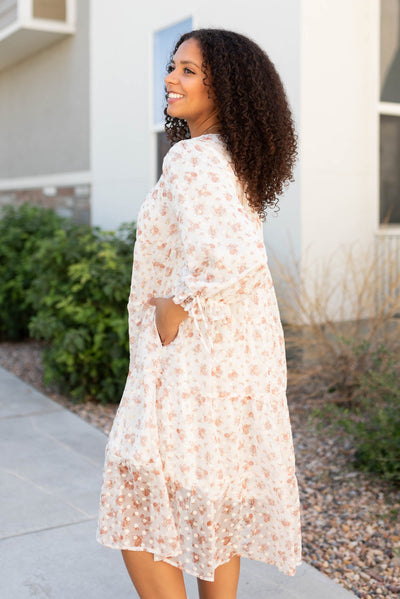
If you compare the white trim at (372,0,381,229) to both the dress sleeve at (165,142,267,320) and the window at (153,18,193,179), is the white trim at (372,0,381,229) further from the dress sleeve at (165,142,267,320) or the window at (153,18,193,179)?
the dress sleeve at (165,142,267,320)

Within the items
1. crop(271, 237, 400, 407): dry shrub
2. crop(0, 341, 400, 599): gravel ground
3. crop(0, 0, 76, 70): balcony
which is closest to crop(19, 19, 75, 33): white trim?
crop(0, 0, 76, 70): balcony

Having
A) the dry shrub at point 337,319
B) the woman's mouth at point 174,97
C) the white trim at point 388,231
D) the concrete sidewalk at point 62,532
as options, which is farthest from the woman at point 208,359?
the white trim at point 388,231

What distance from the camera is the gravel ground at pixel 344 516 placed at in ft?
9.95

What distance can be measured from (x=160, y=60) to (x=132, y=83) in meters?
0.50

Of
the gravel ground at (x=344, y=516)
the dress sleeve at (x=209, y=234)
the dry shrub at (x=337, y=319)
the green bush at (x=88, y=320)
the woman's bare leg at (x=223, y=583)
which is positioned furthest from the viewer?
the green bush at (x=88, y=320)

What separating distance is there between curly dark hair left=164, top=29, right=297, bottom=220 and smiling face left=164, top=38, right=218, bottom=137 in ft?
0.06

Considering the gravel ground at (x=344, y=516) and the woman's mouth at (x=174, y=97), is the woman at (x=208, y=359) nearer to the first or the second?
the woman's mouth at (x=174, y=97)

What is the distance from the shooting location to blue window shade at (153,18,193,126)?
7051 mm

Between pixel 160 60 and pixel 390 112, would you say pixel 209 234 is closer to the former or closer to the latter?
pixel 390 112

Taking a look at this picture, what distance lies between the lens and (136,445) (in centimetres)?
191

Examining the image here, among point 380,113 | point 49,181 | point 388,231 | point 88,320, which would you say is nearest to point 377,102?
point 380,113

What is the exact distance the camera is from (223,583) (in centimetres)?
209

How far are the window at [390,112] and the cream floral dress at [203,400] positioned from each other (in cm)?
434

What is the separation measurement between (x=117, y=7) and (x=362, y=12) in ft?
9.88
